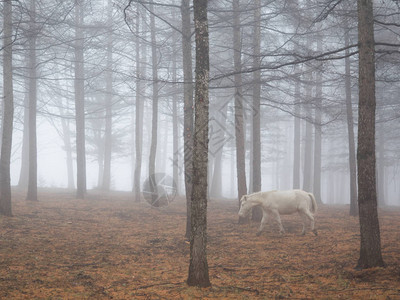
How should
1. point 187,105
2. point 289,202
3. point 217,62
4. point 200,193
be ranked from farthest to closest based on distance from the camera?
1. point 217,62
2. point 289,202
3. point 187,105
4. point 200,193

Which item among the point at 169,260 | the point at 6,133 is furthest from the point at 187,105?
the point at 6,133

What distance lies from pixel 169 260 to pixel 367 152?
5039 millimetres

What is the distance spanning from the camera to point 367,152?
20.9ft

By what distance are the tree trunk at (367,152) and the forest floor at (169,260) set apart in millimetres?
412

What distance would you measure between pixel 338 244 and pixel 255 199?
3312 millimetres

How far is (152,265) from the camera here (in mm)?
7387

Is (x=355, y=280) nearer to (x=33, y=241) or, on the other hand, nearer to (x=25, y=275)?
(x=25, y=275)

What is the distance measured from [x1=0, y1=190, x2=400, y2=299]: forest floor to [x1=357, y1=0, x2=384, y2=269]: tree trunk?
41 centimetres

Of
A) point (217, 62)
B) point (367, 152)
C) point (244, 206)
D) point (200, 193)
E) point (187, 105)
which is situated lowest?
point (244, 206)

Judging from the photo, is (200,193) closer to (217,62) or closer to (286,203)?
(286,203)

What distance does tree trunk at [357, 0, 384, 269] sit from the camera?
21.0ft

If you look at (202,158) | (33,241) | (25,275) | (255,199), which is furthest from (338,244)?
(33,241)

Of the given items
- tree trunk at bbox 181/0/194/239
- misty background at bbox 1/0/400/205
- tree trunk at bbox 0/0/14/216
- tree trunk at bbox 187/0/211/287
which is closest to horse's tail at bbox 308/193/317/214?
misty background at bbox 1/0/400/205

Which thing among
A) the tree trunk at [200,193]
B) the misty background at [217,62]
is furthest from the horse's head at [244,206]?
the tree trunk at [200,193]
